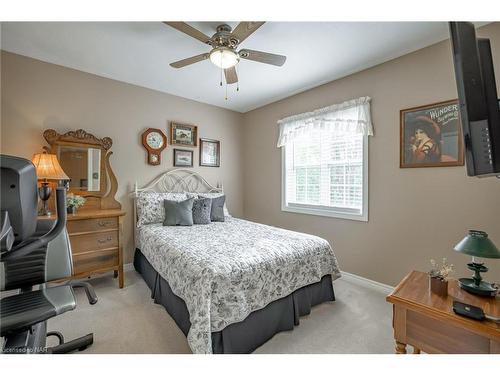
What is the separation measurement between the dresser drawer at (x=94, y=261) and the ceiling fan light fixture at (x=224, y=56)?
2.34 meters

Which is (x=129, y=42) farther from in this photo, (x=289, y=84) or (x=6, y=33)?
(x=289, y=84)

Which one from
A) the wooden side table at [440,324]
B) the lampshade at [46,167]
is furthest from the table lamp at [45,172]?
the wooden side table at [440,324]

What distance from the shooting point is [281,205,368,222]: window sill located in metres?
2.68

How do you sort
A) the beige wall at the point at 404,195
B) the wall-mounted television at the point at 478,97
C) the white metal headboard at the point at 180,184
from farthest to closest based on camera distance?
the white metal headboard at the point at 180,184 → the beige wall at the point at 404,195 → the wall-mounted television at the point at 478,97

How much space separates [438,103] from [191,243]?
270 cm

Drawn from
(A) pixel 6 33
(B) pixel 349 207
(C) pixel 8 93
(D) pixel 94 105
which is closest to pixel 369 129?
(B) pixel 349 207

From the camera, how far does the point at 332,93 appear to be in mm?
2918

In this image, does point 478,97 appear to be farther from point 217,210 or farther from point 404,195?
point 217,210

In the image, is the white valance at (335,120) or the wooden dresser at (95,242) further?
the white valance at (335,120)

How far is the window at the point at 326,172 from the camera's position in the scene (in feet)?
8.87

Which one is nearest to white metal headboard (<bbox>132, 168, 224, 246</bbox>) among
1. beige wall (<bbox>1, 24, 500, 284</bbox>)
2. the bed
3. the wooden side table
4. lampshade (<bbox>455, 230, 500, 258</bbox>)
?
beige wall (<bbox>1, 24, 500, 284</bbox>)

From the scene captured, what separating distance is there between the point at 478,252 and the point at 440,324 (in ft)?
1.38

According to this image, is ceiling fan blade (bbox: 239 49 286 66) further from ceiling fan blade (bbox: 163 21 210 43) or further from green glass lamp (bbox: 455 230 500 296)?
green glass lamp (bbox: 455 230 500 296)

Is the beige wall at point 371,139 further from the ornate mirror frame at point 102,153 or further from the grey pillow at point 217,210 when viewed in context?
the grey pillow at point 217,210
